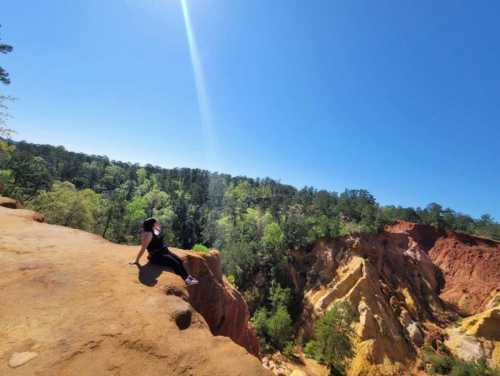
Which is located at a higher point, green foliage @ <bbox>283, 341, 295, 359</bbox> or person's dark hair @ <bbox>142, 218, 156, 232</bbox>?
person's dark hair @ <bbox>142, 218, 156, 232</bbox>

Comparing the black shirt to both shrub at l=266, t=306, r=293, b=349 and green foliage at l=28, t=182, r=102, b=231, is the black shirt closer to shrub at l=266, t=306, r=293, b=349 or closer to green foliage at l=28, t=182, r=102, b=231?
shrub at l=266, t=306, r=293, b=349

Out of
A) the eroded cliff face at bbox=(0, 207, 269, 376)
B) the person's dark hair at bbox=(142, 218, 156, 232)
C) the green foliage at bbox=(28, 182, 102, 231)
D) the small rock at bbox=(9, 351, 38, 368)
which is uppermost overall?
the person's dark hair at bbox=(142, 218, 156, 232)

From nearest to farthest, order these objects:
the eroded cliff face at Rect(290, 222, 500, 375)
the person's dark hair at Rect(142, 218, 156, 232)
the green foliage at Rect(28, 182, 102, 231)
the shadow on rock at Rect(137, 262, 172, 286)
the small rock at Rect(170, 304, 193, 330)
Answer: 1. the small rock at Rect(170, 304, 193, 330)
2. the shadow on rock at Rect(137, 262, 172, 286)
3. the person's dark hair at Rect(142, 218, 156, 232)
4. the eroded cliff face at Rect(290, 222, 500, 375)
5. the green foliage at Rect(28, 182, 102, 231)

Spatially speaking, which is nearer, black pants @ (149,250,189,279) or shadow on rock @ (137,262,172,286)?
shadow on rock @ (137,262,172,286)

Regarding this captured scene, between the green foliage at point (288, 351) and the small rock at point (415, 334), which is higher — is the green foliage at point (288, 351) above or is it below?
below

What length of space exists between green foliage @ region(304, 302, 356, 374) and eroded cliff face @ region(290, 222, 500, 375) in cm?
188

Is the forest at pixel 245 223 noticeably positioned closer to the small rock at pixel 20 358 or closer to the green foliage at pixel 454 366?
the green foliage at pixel 454 366

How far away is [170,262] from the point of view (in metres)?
6.23

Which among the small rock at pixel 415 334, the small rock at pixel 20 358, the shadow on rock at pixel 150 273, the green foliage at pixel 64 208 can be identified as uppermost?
the shadow on rock at pixel 150 273

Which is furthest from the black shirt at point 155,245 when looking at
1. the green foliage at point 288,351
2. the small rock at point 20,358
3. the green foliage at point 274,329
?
the green foliage at point 274,329

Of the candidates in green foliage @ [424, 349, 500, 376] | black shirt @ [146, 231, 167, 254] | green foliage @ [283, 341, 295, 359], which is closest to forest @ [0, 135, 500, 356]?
green foliage @ [283, 341, 295, 359]

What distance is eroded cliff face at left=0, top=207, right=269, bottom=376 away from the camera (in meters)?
2.96

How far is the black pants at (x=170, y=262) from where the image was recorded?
6184 mm

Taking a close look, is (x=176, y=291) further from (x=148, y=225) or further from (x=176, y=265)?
(x=148, y=225)
